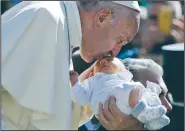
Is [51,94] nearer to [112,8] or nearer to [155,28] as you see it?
[112,8]

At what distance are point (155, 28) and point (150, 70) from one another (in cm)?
269

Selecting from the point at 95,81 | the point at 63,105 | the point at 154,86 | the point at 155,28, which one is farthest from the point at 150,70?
the point at 155,28

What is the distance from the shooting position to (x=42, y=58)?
143 cm

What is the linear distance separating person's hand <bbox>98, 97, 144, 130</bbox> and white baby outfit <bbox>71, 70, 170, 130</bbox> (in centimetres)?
1

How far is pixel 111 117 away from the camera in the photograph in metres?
1.51

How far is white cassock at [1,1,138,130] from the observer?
4.64 feet

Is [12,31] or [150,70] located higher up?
[12,31]

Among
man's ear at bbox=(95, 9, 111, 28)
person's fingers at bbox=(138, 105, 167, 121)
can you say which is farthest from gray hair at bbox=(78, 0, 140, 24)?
person's fingers at bbox=(138, 105, 167, 121)

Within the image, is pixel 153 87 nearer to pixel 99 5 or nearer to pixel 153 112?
pixel 153 112

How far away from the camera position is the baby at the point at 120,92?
4.82ft

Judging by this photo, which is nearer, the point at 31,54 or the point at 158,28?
the point at 31,54

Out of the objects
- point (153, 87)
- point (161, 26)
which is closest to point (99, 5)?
point (153, 87)

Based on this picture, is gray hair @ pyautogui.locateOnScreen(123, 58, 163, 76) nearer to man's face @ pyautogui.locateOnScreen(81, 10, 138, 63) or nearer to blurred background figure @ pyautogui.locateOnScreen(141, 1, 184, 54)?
man's face @ pyautogui.locateOnScreen(81, 10, 138, 63)

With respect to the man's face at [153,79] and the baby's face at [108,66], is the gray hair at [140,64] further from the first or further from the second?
the baby's face at [108,66]
